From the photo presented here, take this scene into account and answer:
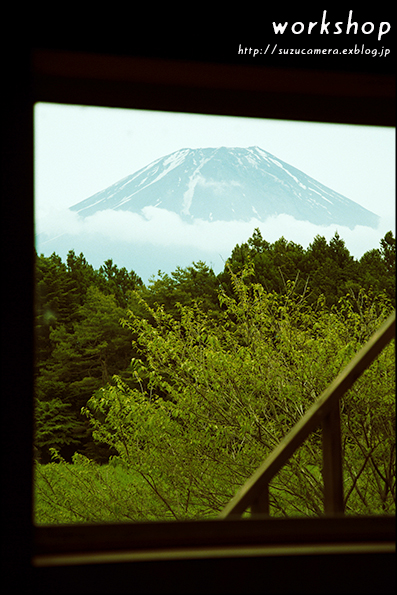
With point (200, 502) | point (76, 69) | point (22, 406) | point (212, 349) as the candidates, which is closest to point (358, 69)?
point (76, 69)

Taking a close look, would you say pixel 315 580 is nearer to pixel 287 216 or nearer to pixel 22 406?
pixel 22 406

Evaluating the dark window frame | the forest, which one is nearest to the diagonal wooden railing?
the dark window frame

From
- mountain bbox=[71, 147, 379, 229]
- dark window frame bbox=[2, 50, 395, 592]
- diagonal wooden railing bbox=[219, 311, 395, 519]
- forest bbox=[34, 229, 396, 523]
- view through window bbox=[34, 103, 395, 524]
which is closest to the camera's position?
dark window frame bbox=[2, 50, 395, 592]

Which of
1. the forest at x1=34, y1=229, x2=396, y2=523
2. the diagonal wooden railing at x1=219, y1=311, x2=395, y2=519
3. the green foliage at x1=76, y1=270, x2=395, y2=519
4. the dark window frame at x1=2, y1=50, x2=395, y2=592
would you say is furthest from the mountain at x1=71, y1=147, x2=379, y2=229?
the dark window frame at x1=2, y1=50, x2=395, y2=592

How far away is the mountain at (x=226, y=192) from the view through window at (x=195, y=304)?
113 millimetres

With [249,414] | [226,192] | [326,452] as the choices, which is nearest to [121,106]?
[326,452]

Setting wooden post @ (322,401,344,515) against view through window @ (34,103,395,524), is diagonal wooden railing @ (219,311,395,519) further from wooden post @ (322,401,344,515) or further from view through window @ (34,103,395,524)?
view through window @ (34,103,395,524)

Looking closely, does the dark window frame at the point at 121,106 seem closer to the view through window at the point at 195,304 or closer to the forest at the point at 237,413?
the view through window at the point at 195,304

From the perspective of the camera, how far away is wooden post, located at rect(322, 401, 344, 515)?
1.32m

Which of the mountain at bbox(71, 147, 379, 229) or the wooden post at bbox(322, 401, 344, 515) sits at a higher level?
the mountain at bbox(71, 147, 379, 229)

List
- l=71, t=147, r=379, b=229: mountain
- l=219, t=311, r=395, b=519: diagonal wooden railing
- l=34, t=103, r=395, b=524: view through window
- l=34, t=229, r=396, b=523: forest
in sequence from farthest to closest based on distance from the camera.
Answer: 1. l=71, t=147, r=379, b=229: mountain
2. l=34, t=103, r=395, b=524: view through window
3. l=34, t=229, r=396, b=523: forest
4. l=219, t=311, r=395, b=519: diagonal wooden railing

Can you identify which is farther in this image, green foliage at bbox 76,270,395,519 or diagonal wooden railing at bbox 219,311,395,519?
green foliage at bbox 76,270,395,519

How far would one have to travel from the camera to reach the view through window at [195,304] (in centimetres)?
452

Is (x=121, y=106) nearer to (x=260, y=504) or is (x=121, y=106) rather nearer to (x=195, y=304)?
(x=260, y=504)
